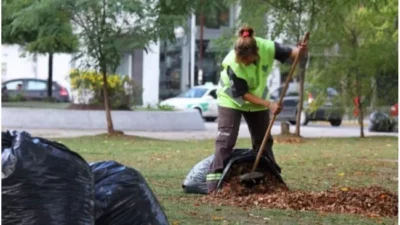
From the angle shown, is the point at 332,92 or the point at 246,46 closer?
the point at 246,46

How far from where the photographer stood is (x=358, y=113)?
20.1m

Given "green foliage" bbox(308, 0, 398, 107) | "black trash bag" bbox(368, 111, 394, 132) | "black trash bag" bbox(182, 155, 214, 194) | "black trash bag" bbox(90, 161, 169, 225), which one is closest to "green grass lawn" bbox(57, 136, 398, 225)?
"black trash bag" bbox(182, 155, 214, 194)

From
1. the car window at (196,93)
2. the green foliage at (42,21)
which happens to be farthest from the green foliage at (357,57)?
the car window at (196,93)

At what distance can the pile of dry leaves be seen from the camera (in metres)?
7.14

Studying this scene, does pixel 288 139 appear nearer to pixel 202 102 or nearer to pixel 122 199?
pixel 122 199

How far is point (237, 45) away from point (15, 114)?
15.6m

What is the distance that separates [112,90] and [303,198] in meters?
15.6

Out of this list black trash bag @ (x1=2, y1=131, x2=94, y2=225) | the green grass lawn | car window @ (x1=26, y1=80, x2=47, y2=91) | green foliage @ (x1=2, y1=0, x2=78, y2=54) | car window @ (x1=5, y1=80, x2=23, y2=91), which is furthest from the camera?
car window @ (x1=26, y1=80, x2=47, y2=91)

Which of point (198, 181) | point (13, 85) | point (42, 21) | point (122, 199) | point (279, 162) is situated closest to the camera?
point (122, 199)

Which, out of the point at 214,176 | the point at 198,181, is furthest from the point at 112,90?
the point at 214,176

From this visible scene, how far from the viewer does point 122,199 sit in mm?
4938

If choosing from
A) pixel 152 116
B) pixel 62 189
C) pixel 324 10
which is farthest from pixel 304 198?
pixel 152 116

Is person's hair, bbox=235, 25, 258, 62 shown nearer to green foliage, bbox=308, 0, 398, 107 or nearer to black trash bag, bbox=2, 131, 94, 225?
black trash bag, bbox=2, 131, 94, 225

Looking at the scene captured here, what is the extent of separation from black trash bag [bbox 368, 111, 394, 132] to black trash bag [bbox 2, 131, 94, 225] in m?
20.0
